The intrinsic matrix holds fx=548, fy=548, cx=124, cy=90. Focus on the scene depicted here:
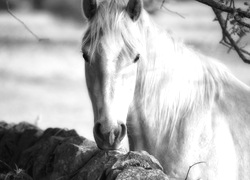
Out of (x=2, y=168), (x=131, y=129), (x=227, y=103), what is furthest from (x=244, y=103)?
(x=2, y=168)

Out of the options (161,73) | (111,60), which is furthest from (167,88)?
(111,60)

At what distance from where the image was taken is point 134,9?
14.0ft

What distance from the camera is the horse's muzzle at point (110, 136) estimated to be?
3820 millimetres

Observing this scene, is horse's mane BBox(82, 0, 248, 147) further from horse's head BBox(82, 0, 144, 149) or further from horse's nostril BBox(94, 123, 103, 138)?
horse's nostril BBox(94, 123, 103, 138)

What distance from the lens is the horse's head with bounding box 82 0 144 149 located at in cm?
A: 387

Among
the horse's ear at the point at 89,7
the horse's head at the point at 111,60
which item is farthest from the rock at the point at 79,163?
the horse's ear at the point at 89,7

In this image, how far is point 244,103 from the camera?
4.69 meters

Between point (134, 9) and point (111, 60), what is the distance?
51 centimetres

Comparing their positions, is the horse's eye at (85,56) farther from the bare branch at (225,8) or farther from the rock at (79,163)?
the bare branch at (225,8)

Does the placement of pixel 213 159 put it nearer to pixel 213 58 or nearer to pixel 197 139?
pixel 197 139

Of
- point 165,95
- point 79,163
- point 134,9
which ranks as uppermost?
point 134,9

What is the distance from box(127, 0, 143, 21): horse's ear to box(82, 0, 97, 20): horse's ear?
275 mm

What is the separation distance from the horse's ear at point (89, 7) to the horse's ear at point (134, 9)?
275 millimetres

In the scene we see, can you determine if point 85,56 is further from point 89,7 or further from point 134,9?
point 134,9
